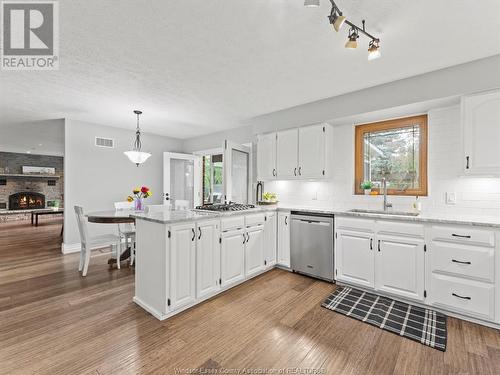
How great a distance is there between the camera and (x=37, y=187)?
9.72 m

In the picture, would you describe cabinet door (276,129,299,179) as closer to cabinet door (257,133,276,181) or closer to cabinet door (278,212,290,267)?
cabinet door (257,133,276,181)

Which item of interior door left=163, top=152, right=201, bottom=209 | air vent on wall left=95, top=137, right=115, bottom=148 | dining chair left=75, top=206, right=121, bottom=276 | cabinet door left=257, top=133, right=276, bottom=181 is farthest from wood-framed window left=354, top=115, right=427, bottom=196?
air vent on wall left=95, top=137, right=115, bottom=148

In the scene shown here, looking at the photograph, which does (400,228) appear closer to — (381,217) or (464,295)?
(381,217)

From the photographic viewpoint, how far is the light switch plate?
2.76 m

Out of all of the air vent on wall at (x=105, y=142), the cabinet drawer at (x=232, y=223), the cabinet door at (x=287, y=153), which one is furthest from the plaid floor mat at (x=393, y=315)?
the air vent on wall at (x=105, y=142)

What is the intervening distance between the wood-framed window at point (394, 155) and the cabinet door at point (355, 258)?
858 millimetres

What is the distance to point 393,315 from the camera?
7.74ft

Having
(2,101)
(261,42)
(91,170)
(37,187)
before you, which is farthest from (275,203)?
(37,187)

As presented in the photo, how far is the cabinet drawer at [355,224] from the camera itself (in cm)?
281

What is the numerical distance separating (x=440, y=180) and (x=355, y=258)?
138 cm

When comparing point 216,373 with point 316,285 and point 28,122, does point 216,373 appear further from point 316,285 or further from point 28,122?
point 28,122

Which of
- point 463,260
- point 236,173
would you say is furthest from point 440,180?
point 236,173

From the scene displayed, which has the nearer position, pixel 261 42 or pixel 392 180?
pixel 261 42

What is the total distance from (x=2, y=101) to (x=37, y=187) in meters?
7.99
